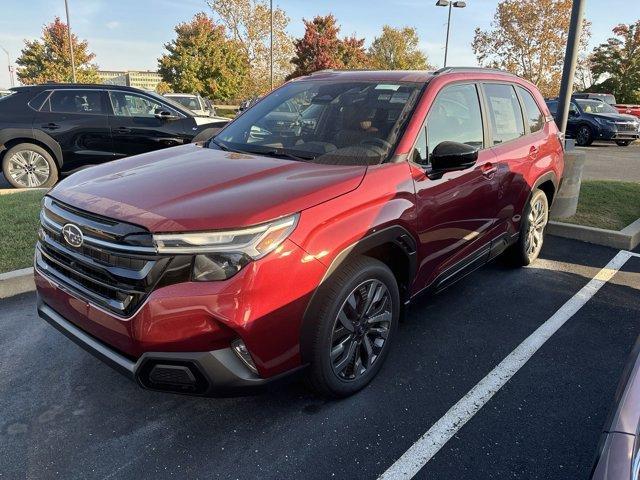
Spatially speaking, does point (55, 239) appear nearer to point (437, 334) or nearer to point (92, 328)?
point (92, 328)

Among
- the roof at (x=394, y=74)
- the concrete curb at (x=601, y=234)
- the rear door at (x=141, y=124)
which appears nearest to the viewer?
the roof at (x=394, y=74)

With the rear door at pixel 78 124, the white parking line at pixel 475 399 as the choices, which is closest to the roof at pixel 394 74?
the white parking line at pixel 475 399

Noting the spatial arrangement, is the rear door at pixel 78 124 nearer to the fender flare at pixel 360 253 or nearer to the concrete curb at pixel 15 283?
the concrete curb at pixel 15 283

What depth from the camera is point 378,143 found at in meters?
3.04

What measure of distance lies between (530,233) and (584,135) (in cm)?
1650

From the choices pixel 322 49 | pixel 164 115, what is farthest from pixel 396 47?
pixel 164 115

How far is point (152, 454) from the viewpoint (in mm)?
2422

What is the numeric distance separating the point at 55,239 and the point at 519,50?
39.2 m

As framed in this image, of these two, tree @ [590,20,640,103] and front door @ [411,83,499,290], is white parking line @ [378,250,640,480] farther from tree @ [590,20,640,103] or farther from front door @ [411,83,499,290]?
tree @ [590,20,640,103]

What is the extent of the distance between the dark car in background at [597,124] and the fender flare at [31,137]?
16166mm

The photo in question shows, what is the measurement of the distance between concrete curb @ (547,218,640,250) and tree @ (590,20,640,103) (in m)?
36.1

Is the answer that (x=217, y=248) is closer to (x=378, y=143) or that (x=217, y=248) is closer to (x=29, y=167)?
(x=378, y=143)

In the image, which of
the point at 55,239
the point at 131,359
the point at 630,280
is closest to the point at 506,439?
the point at 131,359

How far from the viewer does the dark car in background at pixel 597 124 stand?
18.0 meters
